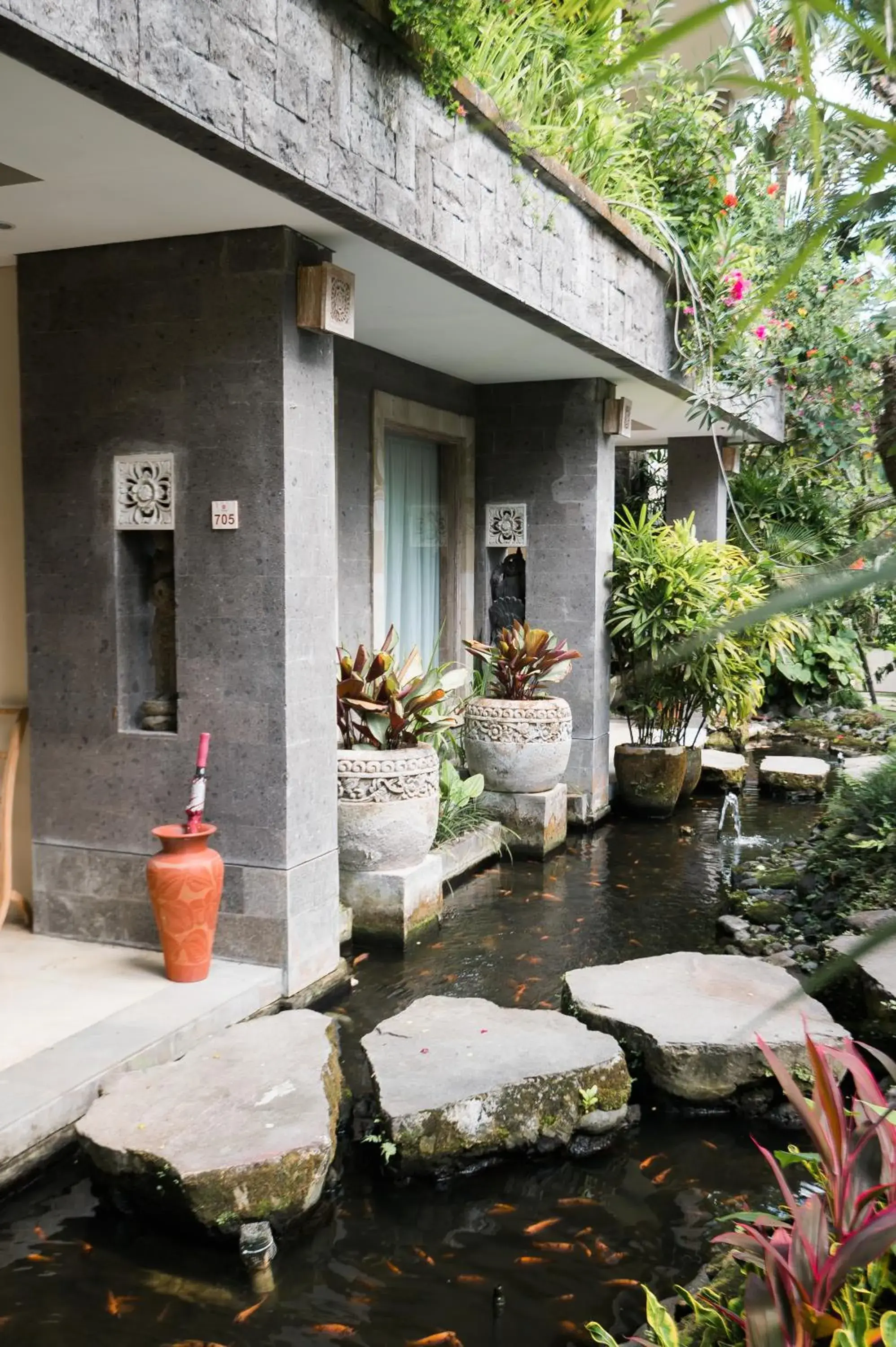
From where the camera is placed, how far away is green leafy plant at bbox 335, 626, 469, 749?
5.82 metres

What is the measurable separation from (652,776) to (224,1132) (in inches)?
222

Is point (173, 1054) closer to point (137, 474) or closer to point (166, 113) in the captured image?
point (137, 474)

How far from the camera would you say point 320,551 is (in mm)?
4895

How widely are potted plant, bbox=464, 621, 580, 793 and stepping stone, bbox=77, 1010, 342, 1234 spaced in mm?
3586

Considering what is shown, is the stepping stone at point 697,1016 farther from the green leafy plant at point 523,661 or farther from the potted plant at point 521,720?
the green leafy plant at point 523,661

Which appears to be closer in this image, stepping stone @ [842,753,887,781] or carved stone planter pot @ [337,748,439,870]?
carved stone planter pot @ [337,748,439,870]

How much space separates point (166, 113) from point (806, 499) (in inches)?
408

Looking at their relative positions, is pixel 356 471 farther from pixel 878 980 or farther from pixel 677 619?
pixel 878 980

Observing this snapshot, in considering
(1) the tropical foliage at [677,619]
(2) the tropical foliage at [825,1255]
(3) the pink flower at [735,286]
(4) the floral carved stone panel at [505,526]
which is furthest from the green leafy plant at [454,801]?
(2) the tropical foliage at [825,1255]

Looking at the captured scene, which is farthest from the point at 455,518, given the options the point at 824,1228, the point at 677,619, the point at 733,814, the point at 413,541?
the point at 824,1228

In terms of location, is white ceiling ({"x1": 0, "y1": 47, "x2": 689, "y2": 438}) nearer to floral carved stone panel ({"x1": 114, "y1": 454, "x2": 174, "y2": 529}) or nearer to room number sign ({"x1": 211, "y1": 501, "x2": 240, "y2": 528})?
floral carved stone panel ({"x1": 114, "y1": 454, "x2": 174, "y2": 529})

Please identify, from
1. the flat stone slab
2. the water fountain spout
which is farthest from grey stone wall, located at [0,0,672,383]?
the water fountain spout

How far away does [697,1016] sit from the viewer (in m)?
4.17

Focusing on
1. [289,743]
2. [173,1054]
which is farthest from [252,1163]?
[289,743]
